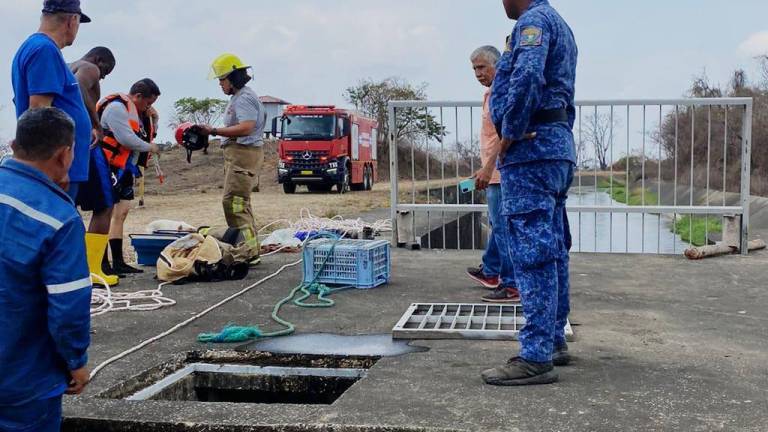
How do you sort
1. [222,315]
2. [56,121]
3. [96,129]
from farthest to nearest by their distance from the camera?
[96,129]
[222,315]
[56,121]

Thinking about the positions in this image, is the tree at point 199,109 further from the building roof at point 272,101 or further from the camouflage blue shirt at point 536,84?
the camouflage blue shirt at point 536,84

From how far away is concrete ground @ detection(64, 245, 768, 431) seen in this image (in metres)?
3.06

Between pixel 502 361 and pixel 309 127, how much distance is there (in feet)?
73.2

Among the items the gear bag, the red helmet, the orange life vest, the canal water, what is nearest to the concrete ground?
the gear bag

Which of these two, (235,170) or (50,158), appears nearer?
(50,158)

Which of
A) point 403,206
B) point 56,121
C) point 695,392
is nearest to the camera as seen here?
point 56,121

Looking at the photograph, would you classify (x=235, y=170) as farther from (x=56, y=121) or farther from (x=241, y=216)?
(x=56, y=121)

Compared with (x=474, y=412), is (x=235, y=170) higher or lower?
higher

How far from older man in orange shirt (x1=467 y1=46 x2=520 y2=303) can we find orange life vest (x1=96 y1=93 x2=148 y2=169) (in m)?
2.99

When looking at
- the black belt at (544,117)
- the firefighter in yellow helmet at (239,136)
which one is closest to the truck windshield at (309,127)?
the firefighter in yellow helmet at (239,136)

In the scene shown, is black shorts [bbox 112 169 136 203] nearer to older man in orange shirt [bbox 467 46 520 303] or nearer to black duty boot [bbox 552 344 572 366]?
older man in orange shirt [bbox 467 46 520 303]

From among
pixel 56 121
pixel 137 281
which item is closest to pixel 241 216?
pixel 137 281

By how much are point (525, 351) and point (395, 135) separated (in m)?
5.40

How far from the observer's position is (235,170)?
7.00 meters
